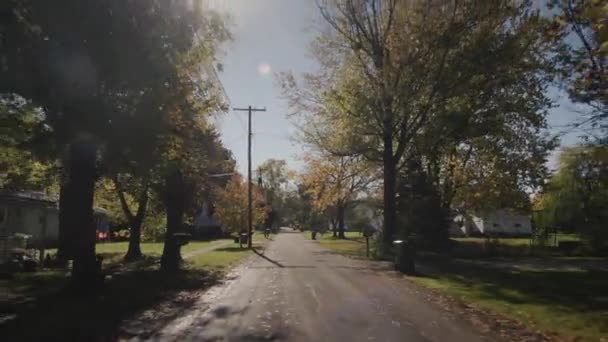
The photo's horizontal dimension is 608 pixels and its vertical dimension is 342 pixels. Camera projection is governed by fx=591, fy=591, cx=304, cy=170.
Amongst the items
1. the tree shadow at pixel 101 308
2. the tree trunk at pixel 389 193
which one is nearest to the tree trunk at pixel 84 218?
the tree shadow at pixel 101 308

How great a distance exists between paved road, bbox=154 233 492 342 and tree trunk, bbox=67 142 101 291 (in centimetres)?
291

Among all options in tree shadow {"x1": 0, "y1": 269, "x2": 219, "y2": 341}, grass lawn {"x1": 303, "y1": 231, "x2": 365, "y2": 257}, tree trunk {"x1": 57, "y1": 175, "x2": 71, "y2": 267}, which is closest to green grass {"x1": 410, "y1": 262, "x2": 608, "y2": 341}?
tree shadow {"x1": 0, "y1": 269, "x2": 219, "y2": 341}

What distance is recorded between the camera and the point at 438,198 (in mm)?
40562

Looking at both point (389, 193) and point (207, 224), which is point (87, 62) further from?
point (207, 224)

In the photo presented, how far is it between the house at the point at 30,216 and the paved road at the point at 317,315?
401 inches

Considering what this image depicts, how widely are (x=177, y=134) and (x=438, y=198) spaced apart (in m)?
26.5

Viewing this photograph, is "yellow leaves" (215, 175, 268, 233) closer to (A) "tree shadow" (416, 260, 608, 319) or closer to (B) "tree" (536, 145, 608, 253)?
(B) "tree" (536, 145, 608, 253)

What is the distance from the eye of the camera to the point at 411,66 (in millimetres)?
27062

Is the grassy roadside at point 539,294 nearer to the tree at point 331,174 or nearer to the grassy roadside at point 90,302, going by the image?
the grassy roadside at point 90,302

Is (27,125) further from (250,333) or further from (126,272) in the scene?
(250,333)

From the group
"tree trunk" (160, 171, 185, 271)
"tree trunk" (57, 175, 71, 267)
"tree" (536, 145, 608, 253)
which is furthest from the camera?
"tree" (536, 145, 608, 253)

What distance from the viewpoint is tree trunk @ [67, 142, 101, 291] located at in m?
14.2

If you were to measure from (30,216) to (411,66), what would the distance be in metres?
26.0

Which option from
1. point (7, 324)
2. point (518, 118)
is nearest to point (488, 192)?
point (518, 118)
